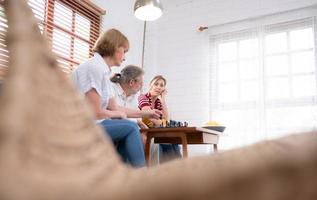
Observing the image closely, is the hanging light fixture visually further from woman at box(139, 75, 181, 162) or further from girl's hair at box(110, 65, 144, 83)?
girl's hair at box(110, 65, 144, 83)

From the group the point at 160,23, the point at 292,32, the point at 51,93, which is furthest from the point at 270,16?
the point at 51,93

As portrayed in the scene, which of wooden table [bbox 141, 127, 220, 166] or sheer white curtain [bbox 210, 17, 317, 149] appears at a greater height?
sheer white curtain [bbox 210, 17, 317, 149]

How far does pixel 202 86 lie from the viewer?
404cm

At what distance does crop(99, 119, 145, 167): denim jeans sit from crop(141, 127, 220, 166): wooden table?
418 mm

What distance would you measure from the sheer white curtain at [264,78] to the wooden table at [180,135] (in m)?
1.21

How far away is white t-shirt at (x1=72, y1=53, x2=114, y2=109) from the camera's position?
1.61m

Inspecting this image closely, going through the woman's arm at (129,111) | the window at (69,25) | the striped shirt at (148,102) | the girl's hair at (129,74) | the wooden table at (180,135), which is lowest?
the wooden table at (180,135)

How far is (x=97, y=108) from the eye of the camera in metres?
1.62

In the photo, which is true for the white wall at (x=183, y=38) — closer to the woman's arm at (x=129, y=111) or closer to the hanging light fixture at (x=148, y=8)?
the hanging light fixture at (x=148, y=8)

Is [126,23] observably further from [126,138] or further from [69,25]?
[126,138]

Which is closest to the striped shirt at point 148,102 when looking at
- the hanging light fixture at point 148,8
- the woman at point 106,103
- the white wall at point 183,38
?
the hanging light fixture at point 148,8

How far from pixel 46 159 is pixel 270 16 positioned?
158 inches

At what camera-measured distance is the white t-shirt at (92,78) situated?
5.30 feet

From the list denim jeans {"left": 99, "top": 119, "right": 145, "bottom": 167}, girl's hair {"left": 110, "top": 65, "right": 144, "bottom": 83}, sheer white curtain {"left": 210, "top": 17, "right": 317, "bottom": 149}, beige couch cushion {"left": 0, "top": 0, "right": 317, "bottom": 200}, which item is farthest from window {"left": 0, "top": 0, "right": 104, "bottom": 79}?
beige couch cushion {"left": 0, "top": 0, "right": 317, "bottom": 200}
